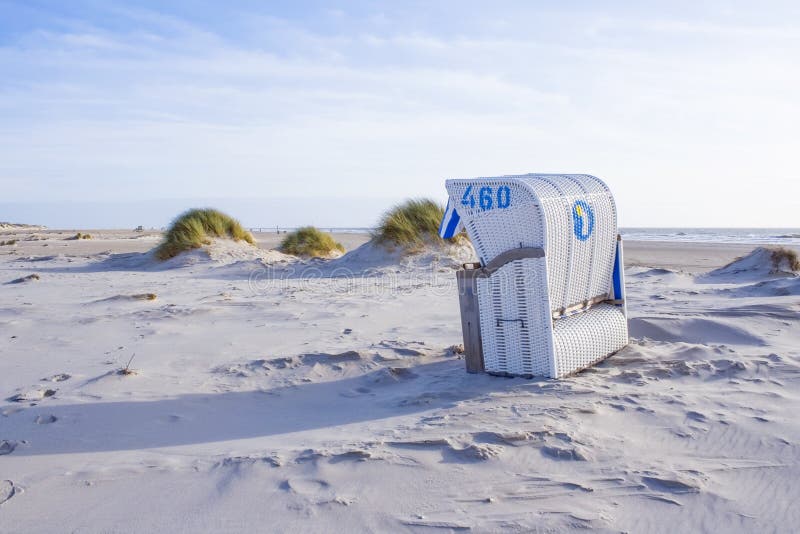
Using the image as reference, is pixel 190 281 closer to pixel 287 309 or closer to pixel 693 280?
pixel 287 309

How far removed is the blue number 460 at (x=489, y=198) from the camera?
4.24m

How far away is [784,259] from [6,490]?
10.4m

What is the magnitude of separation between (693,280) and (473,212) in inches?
269

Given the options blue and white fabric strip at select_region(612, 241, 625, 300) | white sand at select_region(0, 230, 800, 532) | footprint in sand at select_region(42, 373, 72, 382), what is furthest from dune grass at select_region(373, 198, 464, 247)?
footprint in sand at select_region(42, 373, 72, 382)

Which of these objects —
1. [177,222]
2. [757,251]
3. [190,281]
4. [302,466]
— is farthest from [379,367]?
[177,222]

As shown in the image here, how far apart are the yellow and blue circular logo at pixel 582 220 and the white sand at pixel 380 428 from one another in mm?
919

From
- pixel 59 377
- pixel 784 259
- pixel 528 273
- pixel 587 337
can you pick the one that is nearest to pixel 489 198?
pixel 528 273

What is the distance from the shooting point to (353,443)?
10.9 feet

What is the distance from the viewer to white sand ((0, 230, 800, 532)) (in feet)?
8.80

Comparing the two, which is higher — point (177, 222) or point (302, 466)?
point (177, 222)

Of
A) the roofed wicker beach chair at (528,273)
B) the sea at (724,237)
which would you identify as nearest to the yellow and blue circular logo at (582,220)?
the roofed wicker beach chair at (528,273)

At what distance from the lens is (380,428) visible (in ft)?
11.8

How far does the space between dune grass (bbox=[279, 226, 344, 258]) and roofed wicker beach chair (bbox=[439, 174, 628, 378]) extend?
11554 mm

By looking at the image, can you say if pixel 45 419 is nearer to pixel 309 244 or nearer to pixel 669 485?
pixel 669 485
